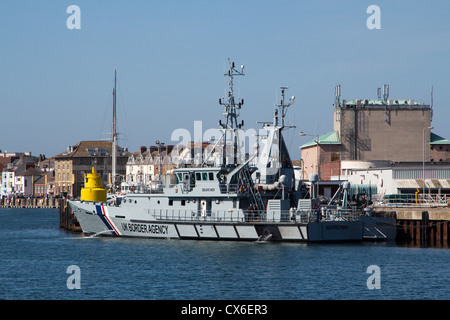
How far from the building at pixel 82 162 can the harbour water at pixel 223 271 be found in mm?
88094

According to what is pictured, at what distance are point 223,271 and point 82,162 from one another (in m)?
105

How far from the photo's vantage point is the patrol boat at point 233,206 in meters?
43.8

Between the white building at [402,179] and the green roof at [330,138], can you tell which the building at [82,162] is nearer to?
the green roof at [330,138]

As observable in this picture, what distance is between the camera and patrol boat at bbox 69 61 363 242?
144 feet

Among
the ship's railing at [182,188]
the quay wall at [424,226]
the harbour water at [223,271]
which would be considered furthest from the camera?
the quay wall at [424,226]

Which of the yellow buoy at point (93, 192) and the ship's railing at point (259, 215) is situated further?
the yellow buoy at point (93, 192)

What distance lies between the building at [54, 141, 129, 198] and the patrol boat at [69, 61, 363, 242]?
83.0m

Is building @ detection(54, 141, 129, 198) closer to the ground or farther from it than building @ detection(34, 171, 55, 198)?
farther from it

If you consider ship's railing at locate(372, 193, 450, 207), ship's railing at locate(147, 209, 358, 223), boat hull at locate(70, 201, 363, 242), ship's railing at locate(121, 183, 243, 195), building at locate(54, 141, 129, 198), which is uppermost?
building at locate(54, 141, 129, 198)

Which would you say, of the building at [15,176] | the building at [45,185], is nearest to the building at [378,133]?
the building at [45,185]

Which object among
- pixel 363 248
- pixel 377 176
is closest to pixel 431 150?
pixel 377 176

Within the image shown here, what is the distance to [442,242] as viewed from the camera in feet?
150

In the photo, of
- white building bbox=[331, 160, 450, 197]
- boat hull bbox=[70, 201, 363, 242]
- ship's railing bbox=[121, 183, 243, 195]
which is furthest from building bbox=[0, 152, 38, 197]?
ship's railing bbox=[121, 183, 243, 195]

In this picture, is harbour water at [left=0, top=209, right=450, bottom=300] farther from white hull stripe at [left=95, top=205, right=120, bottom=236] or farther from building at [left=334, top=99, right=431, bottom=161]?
building at [left=334, top=99, right=431, bottom=161]
